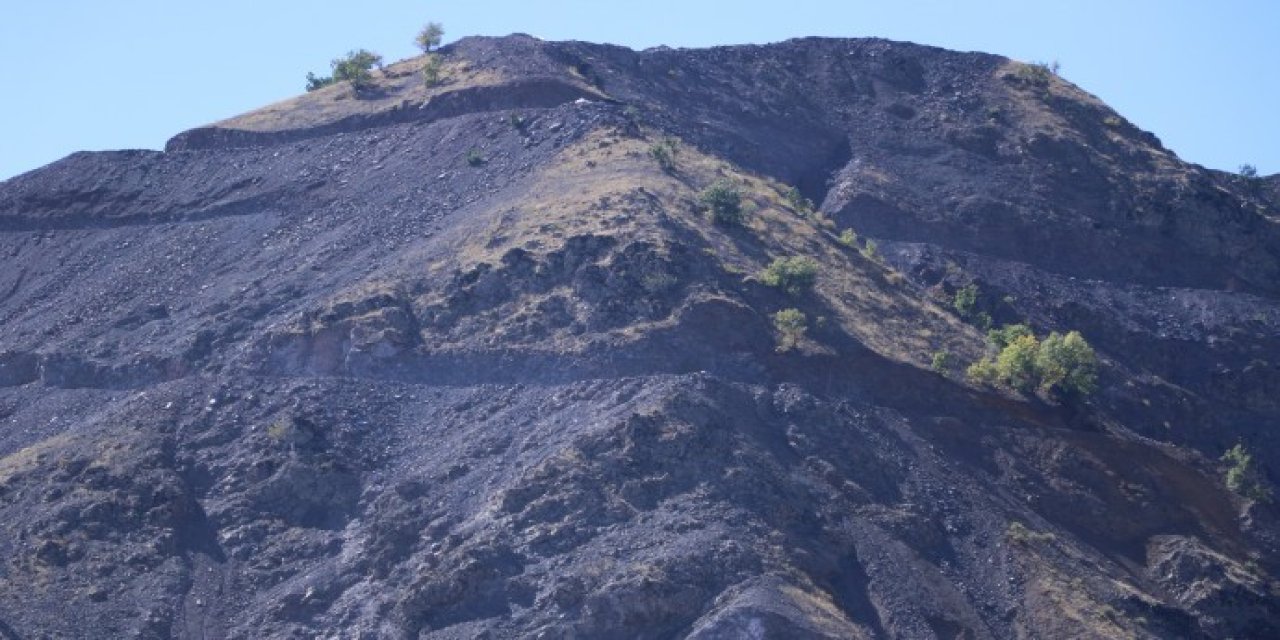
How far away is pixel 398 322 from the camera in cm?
6100

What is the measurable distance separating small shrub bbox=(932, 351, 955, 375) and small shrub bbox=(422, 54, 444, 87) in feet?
90.4

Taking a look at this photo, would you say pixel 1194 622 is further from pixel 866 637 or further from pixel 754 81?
pixel 754 81

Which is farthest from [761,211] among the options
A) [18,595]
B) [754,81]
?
[18,595]

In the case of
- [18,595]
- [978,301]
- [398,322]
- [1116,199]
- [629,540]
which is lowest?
[18,595]

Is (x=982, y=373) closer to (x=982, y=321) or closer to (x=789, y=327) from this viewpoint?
(x=789, y=327)

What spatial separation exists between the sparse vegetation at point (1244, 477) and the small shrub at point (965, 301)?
33.8ft

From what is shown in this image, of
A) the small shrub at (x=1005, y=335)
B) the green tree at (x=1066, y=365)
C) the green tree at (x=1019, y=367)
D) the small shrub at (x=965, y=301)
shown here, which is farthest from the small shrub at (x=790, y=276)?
the small shrub at (x=965, y=301)

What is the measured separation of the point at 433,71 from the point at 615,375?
1089 inches

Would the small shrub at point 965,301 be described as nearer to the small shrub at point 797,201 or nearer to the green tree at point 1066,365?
the small shrub at point 797,201

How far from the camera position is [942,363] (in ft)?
199

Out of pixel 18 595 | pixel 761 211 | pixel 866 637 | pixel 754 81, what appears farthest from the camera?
pixel 754 81

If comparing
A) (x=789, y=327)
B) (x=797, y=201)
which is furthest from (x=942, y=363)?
(x=797, y=201)

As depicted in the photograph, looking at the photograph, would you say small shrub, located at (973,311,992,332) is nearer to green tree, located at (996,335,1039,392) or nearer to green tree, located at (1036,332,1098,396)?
green tree, located at (1036,332,1098,396)

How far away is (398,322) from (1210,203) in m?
34.4
